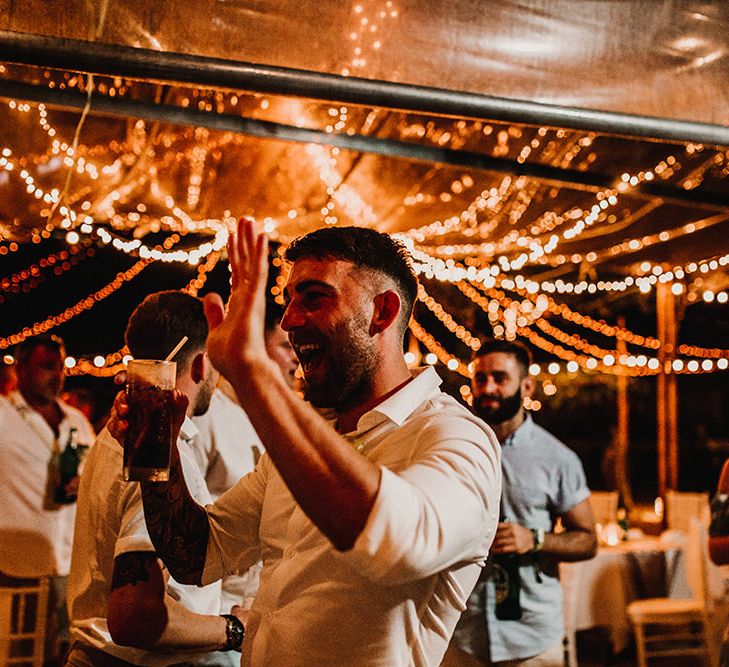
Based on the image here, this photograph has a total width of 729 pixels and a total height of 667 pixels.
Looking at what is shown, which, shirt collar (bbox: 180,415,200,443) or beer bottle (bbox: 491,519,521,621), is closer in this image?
shirt collar (bbox: 180,415,200,443)

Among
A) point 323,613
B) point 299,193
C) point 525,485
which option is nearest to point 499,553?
point 525,485

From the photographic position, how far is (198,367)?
2.69 m

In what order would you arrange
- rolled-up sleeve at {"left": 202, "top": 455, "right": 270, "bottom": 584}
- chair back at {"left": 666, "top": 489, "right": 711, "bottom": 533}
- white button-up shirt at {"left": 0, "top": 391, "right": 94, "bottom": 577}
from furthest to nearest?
chair back at {"left": 666, "top": 489, "right": 711, "bottom": 533} < white button-up shirt at {"left": 0, "top": 391, "right": 94, "bottom": 577} < rolled-up sleeve at {"left": 202, "top": 455, "right": 270, "bottom": 584}

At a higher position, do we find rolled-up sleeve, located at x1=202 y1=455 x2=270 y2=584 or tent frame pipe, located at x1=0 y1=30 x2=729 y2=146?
tent frame pipe, located at x1=0 y1=30 x2=729 y2=146

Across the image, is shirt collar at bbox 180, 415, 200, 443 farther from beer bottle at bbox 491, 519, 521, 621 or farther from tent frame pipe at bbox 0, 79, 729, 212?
beer bottle at bbox 491, 519, 521, 621

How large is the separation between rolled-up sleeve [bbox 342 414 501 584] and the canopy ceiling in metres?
0.87

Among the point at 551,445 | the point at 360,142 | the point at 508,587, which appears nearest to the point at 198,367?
the point at 360,142

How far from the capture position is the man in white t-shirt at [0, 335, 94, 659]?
4.81 metres

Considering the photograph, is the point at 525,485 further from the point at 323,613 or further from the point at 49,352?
the point at 49,352

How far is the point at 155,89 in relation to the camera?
10.2 feet

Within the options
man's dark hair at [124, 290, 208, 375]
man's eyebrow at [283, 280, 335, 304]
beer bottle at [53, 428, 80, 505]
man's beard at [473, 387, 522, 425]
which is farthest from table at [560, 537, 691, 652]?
man's eyebrow at [283, 280, 335, 304]

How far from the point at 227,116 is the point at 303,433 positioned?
1.63 meters

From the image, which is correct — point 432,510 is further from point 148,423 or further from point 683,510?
point 683,510

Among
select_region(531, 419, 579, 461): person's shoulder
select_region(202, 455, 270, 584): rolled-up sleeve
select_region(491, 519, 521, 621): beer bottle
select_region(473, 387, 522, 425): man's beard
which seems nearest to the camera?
select_region(202, 455, 270, 584): rolled-up sleeve
